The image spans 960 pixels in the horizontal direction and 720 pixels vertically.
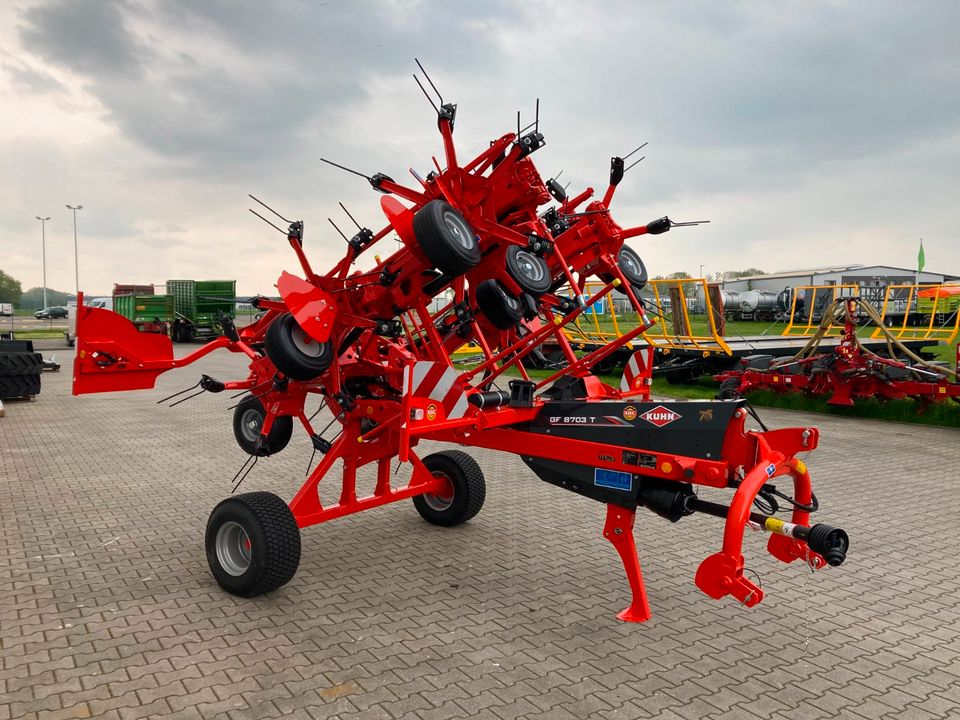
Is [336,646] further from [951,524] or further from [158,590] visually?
[951,524]

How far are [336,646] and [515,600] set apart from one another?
3.91 feet

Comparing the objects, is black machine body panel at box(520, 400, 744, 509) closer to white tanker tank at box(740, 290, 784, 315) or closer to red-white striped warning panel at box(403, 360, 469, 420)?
red-white striped warning panel at box(403, 360, 469, 420)

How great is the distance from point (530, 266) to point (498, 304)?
28.1 inches

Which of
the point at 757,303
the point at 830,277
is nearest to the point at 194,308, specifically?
the point at 757,303

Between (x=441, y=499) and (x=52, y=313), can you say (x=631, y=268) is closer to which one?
(x=441, y=499)

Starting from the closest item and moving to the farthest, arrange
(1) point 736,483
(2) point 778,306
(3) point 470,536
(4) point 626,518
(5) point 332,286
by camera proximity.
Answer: (1) point 736,483
(4) point 626,518
(5) point 332,286
(3) point 470,536
(2) point 778,306

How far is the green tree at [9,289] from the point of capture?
79125 mm

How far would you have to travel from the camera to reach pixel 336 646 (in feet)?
13.0

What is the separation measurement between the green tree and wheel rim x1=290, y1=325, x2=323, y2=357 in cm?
8797

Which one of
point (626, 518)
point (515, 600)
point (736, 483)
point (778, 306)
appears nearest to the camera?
point (736, 483)

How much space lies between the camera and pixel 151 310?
3177 centimetres

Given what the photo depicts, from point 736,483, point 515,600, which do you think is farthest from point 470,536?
point 736,483

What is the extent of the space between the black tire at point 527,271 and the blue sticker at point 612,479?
3.69 feet

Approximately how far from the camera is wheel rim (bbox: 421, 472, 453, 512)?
6145 millimetres
